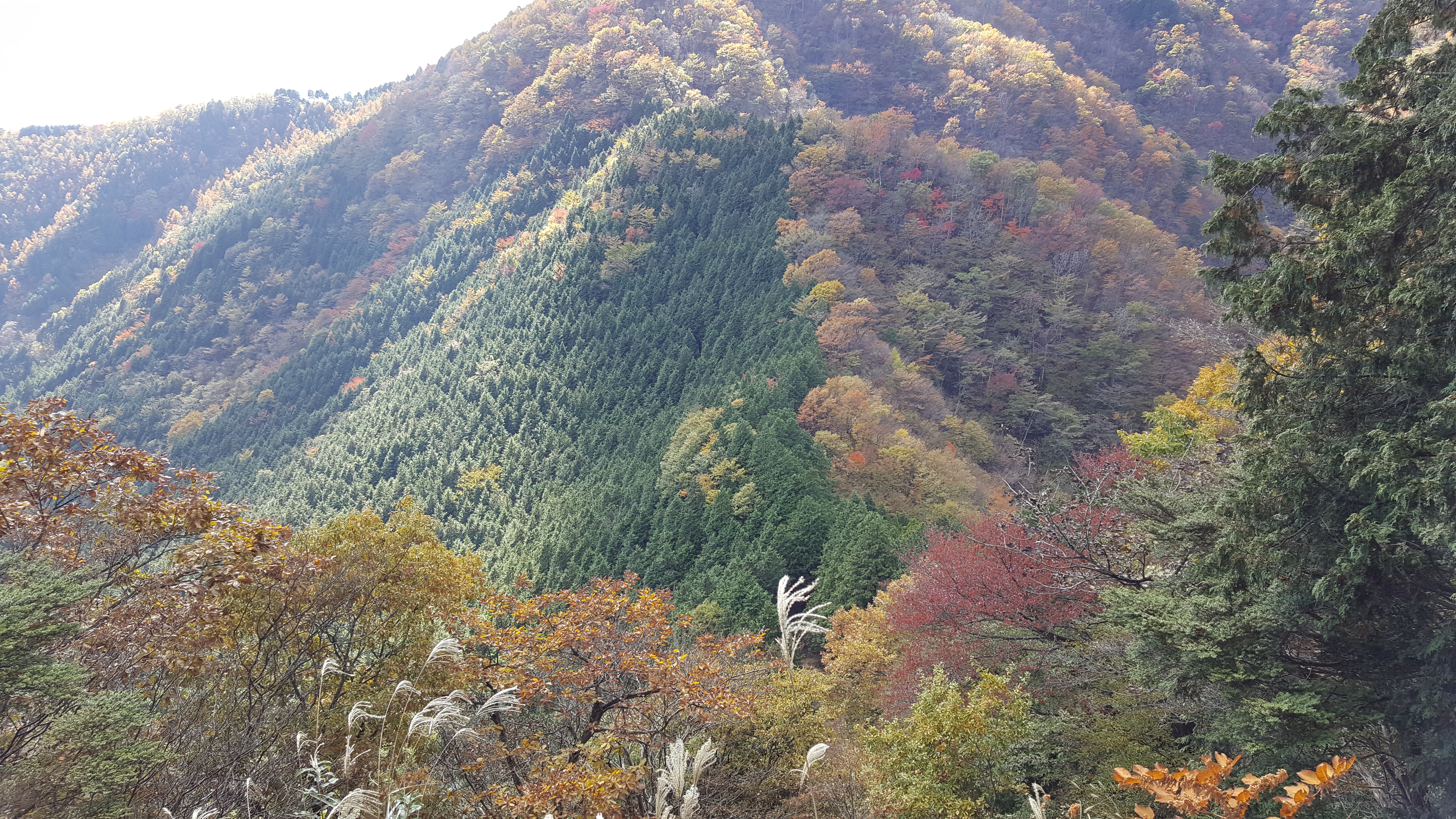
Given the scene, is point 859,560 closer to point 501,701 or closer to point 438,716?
point 501,701

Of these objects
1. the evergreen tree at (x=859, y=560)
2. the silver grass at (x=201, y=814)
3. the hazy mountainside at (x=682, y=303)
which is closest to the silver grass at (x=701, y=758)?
the silver grass at (x=201, y=814)

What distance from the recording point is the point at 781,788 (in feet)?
32.2

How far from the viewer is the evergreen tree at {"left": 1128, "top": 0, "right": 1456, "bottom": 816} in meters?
5.94

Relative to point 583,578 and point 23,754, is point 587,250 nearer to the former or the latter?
point 583,578

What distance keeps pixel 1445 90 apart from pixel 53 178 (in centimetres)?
13687

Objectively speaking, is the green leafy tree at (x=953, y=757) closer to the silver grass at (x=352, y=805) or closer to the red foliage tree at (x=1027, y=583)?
the red foliage tree at (x=1027, y=583)

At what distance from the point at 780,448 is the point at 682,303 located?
53.6ft

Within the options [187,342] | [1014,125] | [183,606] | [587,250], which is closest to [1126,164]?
[1014,125]

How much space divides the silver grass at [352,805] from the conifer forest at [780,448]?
0.09ft

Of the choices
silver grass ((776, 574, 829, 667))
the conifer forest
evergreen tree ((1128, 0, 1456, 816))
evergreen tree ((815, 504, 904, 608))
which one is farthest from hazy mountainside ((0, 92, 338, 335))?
evergreen tree ((1128, 0, 1456, 816))

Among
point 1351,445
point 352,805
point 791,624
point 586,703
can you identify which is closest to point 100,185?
point 586,703

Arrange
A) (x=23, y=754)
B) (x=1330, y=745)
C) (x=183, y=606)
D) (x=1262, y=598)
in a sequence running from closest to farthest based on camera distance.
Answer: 1. (x=23, y=754)
2. (x=1330, y=745)
3. (x=1262, y=598)
4. (x=183, y=606)

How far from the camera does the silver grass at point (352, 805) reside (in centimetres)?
270

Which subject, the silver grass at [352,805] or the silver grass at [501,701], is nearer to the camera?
the silver grass at [352,805]
